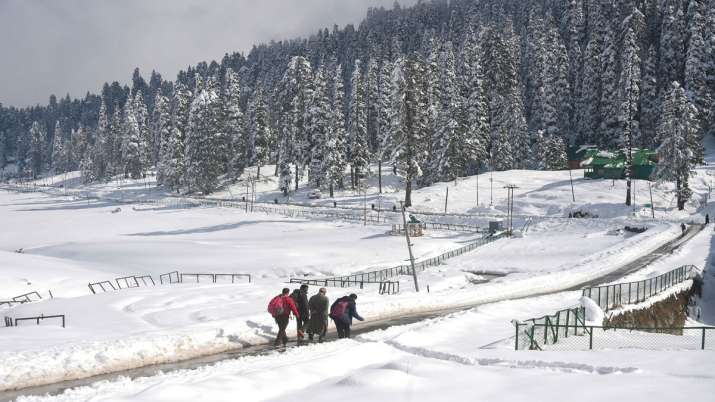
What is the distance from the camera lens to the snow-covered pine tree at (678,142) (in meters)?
58.8

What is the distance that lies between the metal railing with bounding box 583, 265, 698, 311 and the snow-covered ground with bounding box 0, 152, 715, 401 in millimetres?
1684

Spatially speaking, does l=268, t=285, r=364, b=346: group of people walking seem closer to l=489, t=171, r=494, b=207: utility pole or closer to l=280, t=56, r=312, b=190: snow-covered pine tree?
l=489, t=171, r=494, b=207: utility pole

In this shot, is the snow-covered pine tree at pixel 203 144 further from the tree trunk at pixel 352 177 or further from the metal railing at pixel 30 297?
the metal railing at pixel 30 297

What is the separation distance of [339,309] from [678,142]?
179 feet

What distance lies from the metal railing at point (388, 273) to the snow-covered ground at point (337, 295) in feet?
3.53

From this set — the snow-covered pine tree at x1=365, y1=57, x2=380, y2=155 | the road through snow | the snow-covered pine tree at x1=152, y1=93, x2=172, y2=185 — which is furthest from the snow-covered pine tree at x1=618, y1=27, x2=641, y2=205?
the snow-covered pine tree at x1=152, y1=93, x2=172, y2=185

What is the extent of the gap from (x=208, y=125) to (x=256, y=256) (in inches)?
2042

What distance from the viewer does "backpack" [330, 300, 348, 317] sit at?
1636 cm

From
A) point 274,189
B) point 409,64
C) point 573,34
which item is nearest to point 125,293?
point 409,64

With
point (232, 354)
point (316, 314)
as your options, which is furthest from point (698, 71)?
point (232, 354)

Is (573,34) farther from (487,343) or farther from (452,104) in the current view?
(487,343)

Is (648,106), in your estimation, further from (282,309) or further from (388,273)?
(282,309)

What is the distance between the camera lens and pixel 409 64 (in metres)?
66.9

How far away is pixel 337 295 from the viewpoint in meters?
26.1
